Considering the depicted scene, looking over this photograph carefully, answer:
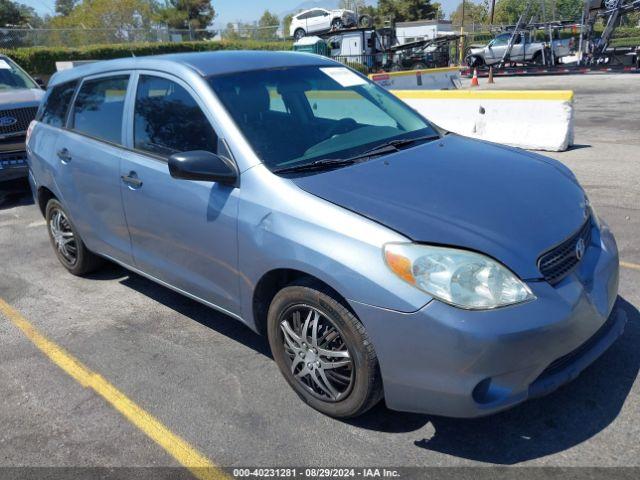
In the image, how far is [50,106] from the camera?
526 cm

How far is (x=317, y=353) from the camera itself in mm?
3025

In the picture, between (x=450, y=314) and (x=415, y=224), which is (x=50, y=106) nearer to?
(x=415, y=224)

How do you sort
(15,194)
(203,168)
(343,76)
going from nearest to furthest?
(203,168) < (343,76) < (15,194)

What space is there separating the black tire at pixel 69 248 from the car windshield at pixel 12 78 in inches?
197

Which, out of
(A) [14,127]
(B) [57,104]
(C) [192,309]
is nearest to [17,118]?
(A) [14,127]

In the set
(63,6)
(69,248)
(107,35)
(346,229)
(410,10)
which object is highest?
(63,6)

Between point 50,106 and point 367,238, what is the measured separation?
386 cm

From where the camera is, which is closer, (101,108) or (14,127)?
(101,108)

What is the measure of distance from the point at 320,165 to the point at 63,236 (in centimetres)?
304

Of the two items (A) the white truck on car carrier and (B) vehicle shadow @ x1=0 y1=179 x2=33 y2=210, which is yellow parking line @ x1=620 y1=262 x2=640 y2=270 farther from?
(A) the white truck on car carrier

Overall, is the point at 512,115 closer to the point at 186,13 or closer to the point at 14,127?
the point at 14,127

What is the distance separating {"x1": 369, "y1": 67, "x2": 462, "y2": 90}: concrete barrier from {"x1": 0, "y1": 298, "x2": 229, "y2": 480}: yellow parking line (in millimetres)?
11768

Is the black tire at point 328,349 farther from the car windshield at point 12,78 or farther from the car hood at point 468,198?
the car windshield at point 12,78

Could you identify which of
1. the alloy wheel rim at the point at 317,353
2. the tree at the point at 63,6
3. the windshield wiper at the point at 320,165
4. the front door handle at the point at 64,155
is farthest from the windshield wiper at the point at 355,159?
the tree at the point at 63,6
